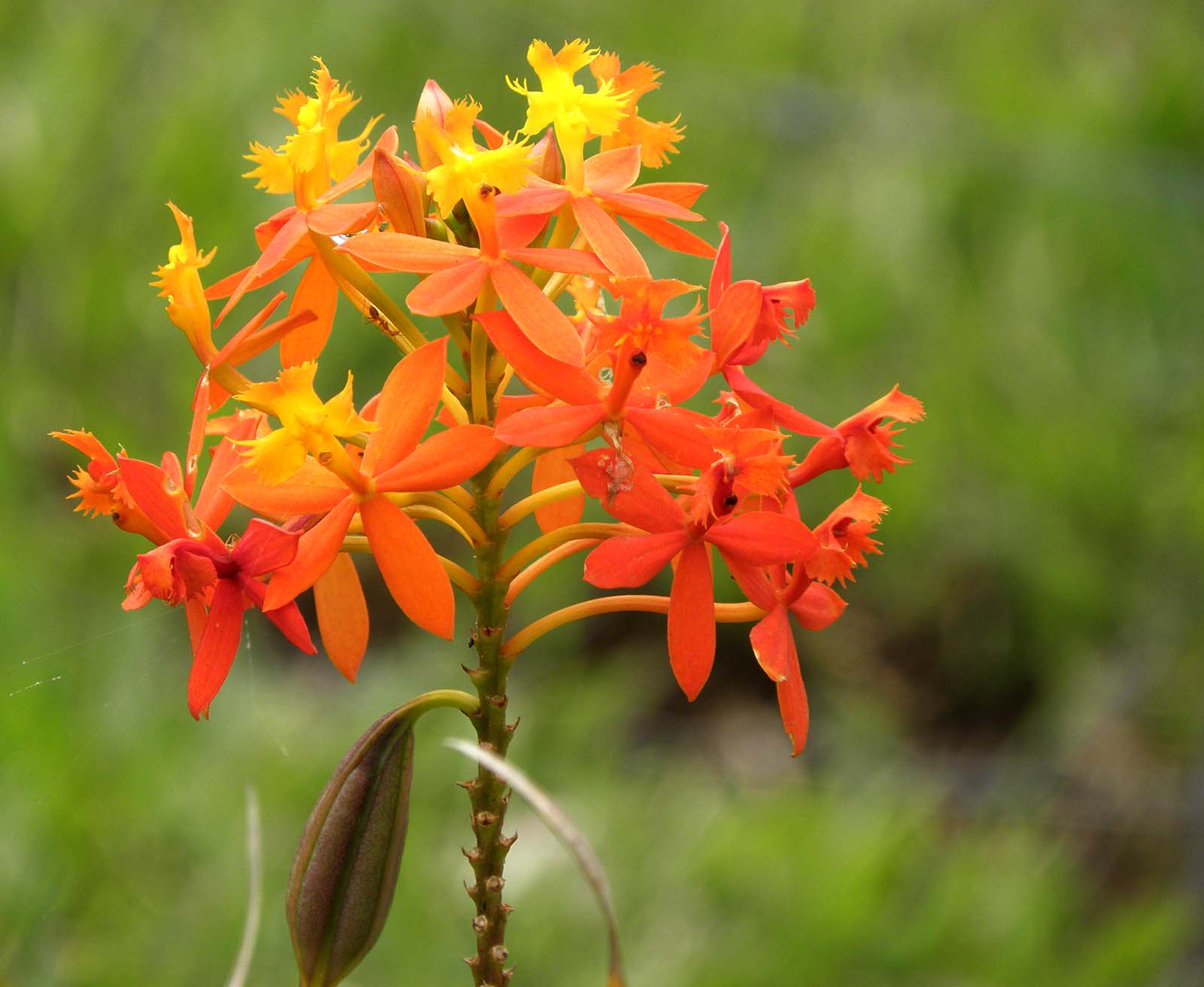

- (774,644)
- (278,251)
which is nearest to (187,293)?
(278,251)

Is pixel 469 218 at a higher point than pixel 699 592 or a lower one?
higher

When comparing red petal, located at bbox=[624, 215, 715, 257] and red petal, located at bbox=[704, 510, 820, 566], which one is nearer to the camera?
red petal, located at bbox=[704, 510, 820, 566]

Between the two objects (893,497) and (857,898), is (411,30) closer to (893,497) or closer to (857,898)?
(893,497)

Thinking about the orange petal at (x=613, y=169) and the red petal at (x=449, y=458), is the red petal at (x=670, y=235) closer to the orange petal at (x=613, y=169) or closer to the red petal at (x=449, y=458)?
the orange petal at (x=613, y=169)

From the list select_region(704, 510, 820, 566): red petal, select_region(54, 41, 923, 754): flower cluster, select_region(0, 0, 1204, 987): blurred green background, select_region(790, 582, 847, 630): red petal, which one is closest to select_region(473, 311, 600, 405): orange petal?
select_region(54, 41, 923, 754): flower cluster

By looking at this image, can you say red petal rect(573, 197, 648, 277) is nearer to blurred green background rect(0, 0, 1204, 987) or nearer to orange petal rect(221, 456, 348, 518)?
orange petal rect(221, 456, 348, 518)

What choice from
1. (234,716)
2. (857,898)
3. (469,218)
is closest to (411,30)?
(234,716)
